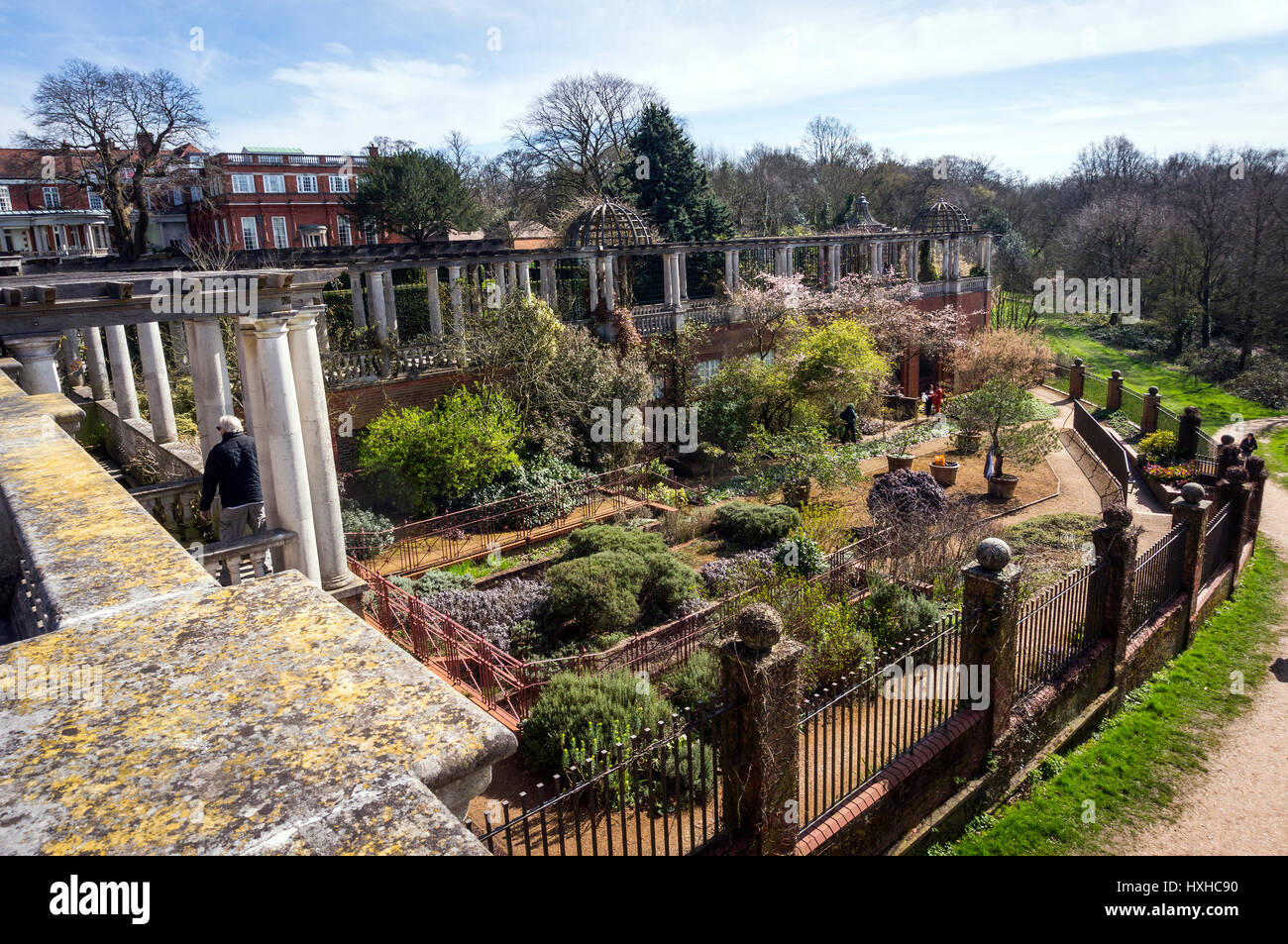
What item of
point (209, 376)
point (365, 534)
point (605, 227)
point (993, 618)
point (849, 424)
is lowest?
point (365, 534)

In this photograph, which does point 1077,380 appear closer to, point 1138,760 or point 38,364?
point 1138,760

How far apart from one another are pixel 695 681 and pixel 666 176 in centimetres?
3048

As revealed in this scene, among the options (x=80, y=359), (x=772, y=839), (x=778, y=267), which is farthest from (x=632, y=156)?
(x=772, y=839)

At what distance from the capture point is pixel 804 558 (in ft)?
41.2

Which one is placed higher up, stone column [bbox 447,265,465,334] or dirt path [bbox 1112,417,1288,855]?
stone column [bbox 447,265,465,334]

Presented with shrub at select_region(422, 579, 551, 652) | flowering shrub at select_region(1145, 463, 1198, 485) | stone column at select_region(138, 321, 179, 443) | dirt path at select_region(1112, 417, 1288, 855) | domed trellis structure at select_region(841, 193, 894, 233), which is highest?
domed trellis structure at select_region(841, 193, 894, 233)

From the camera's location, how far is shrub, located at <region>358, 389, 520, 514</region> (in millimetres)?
16641

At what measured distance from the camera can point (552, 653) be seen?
430 inches

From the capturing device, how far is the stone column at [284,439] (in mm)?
7973

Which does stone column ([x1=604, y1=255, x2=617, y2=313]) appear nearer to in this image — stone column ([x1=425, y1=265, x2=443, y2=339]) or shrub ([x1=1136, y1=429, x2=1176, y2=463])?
stone column ([x1=425, y1=265, x2=443, y2=339])

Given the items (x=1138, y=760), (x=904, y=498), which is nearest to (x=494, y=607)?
(x=904, y=498)

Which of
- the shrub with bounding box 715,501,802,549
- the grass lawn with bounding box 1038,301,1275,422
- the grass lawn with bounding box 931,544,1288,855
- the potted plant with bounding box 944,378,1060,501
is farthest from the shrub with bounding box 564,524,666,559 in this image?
the grass lawn with bounding box 1038,301,1275,422

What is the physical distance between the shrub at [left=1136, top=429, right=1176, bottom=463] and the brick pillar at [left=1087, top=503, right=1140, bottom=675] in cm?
1310

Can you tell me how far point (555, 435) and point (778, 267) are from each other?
14971mm
